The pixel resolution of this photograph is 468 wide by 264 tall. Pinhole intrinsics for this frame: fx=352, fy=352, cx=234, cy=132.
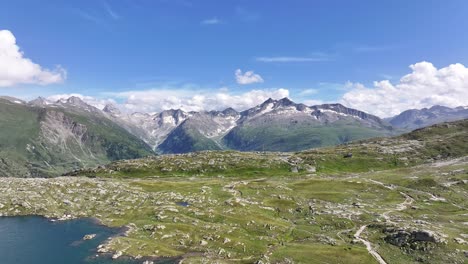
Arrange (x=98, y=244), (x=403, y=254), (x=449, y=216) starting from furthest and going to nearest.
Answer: (x=449, y=216) < (x=98, y=244) < (x=403, y=254)

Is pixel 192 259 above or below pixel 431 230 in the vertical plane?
below

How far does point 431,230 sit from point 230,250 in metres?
56.1

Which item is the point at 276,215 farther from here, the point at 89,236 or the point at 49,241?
the point at 49,241

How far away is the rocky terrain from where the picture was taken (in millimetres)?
92625

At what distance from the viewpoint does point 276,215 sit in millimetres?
130750

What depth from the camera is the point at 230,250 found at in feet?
321

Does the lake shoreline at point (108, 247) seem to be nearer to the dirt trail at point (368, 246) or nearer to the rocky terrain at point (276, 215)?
the rocky terrain at point (276, 215)

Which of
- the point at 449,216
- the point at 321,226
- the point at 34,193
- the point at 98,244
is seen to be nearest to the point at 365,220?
the point at 321,226

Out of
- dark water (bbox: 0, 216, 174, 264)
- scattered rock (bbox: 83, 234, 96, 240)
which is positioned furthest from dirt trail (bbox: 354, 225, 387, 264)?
scattered rock (bbox: 83, 234, 96, 240)

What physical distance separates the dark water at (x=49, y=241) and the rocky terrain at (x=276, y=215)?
17.6ft

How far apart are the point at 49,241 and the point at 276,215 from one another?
251 ft

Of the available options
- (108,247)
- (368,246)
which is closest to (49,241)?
(108,247)

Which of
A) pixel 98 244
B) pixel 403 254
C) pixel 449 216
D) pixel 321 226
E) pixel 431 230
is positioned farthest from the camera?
pixel 449 216

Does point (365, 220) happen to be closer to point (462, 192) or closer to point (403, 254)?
point (403, 254)
